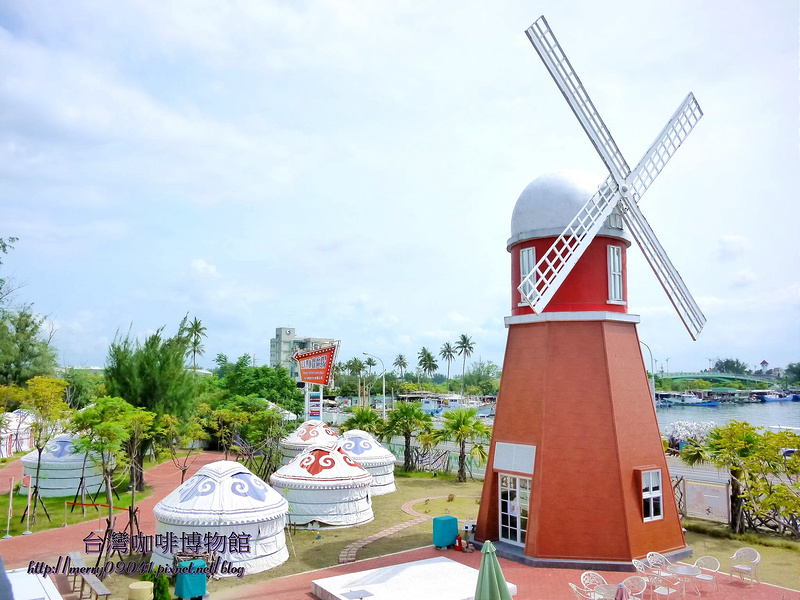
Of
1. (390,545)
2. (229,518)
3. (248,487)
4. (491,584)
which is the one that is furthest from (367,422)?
(491,584)

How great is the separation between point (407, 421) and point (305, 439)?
6.06m

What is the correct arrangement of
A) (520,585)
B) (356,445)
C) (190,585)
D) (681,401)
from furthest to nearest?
(681,401) < (356,445) < (520,585) < (190,585)

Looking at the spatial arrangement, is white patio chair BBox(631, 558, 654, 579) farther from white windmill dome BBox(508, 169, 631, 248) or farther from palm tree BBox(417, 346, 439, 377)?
palm tree BBox(417, 346, 439, 377)

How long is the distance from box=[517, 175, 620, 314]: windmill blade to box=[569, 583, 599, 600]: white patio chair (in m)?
6.11

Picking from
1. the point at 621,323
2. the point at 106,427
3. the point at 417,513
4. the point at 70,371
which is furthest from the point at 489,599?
the point at 70,371

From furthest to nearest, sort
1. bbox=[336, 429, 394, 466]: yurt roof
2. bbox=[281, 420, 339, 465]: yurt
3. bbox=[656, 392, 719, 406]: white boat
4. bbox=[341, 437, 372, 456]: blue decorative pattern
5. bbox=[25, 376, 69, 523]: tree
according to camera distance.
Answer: bbox=[656, 392, 719, 406]: white boat → bbox=[281, 420, 339, 465]: yurt → bbox=[341, 437, 372, 456]: blue decorative pattern → bbox=[336, 429, 394, 466]: yurt roof → bbox=[25, 376, 69, 523]: tree

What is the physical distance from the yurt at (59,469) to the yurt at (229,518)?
1281cm

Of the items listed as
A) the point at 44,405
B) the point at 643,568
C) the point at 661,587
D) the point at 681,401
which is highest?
the point at 44,405

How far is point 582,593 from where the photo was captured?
1246 cm

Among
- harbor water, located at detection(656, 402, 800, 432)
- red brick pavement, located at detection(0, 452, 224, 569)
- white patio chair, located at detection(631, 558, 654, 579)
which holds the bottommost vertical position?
harbor water, located at detection(656, 402, 800, 432)

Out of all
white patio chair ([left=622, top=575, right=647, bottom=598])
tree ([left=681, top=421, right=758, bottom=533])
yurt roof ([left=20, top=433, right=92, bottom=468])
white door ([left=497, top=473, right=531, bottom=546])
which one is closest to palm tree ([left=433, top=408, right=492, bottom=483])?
tree ([left=681, top=421, right=758, bottom=533])

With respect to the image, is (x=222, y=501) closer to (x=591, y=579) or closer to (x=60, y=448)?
(x=591, y=579)

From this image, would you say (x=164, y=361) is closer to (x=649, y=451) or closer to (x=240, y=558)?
(x=240, y=558)

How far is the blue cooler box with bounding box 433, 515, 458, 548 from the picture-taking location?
55.1 ft
